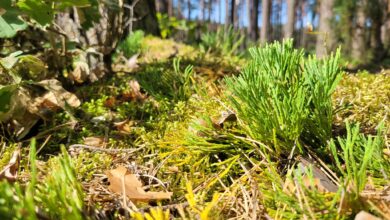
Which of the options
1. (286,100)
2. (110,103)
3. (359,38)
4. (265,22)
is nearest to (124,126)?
(110,103)

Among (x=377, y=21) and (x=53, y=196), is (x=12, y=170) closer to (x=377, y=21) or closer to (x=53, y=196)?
(x=53, y=196)

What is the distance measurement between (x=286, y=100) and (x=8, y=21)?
955 mm

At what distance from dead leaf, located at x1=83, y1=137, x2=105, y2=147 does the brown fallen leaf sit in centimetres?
30

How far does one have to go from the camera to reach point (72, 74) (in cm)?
164

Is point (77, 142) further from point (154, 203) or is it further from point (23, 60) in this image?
point (154, 203)

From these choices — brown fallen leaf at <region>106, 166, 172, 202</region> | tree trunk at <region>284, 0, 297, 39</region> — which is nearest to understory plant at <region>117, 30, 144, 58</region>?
brown fallen leaf at <region>106, 166, 172, 202</region>

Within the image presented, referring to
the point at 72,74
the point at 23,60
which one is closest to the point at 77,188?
the point at 23,60

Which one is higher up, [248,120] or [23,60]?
[23,60]

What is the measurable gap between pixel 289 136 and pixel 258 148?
0.30 feet

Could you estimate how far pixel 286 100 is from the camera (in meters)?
0.83

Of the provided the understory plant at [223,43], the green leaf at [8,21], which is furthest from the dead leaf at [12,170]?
the understory plant at [223,43]

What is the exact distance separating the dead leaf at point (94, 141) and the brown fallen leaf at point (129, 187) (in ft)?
1.00

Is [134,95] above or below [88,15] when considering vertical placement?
below

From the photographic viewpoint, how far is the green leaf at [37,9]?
112 cm
